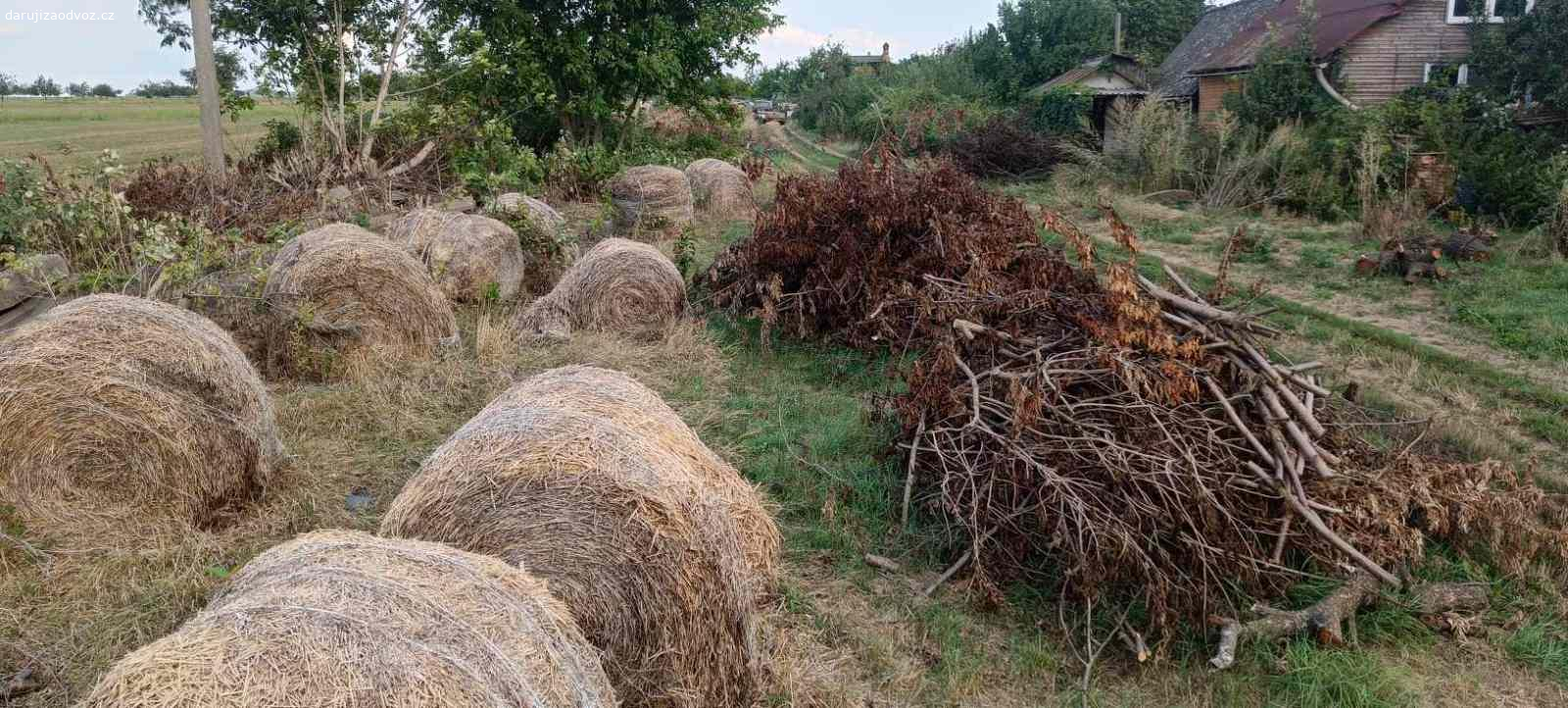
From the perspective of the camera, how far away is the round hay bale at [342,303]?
7.34 m

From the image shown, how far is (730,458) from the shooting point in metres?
6.31

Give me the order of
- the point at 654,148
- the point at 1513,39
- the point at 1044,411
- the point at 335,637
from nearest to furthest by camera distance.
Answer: the point at 335,637 < the point at 1044,411 < the point at 1513,39 < the point at 654,148

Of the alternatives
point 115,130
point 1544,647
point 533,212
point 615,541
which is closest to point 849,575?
point 615,541

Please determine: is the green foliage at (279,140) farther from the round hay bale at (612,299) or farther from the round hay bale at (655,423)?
the round hay bale at (655,423)

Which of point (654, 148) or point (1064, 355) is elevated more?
point (654, 148)

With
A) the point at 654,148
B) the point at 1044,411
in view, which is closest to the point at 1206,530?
the point at 1044,411

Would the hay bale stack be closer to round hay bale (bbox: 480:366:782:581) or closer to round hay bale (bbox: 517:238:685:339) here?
round hay bale (bbox: 517:238:685:339)

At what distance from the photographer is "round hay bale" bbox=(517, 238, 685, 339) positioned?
9.04m

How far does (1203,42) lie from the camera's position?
29.5m

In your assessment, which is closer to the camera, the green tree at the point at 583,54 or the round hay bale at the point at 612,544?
the round hay bale at the point at 612,544

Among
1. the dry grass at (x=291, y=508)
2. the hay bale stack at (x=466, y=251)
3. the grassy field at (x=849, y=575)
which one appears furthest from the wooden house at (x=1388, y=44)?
the dry grass at (x=291, y=508)

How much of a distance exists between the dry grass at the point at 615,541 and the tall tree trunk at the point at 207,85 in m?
11.3

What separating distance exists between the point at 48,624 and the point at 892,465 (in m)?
4.40

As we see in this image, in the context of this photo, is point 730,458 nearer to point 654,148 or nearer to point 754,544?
point 754,544
